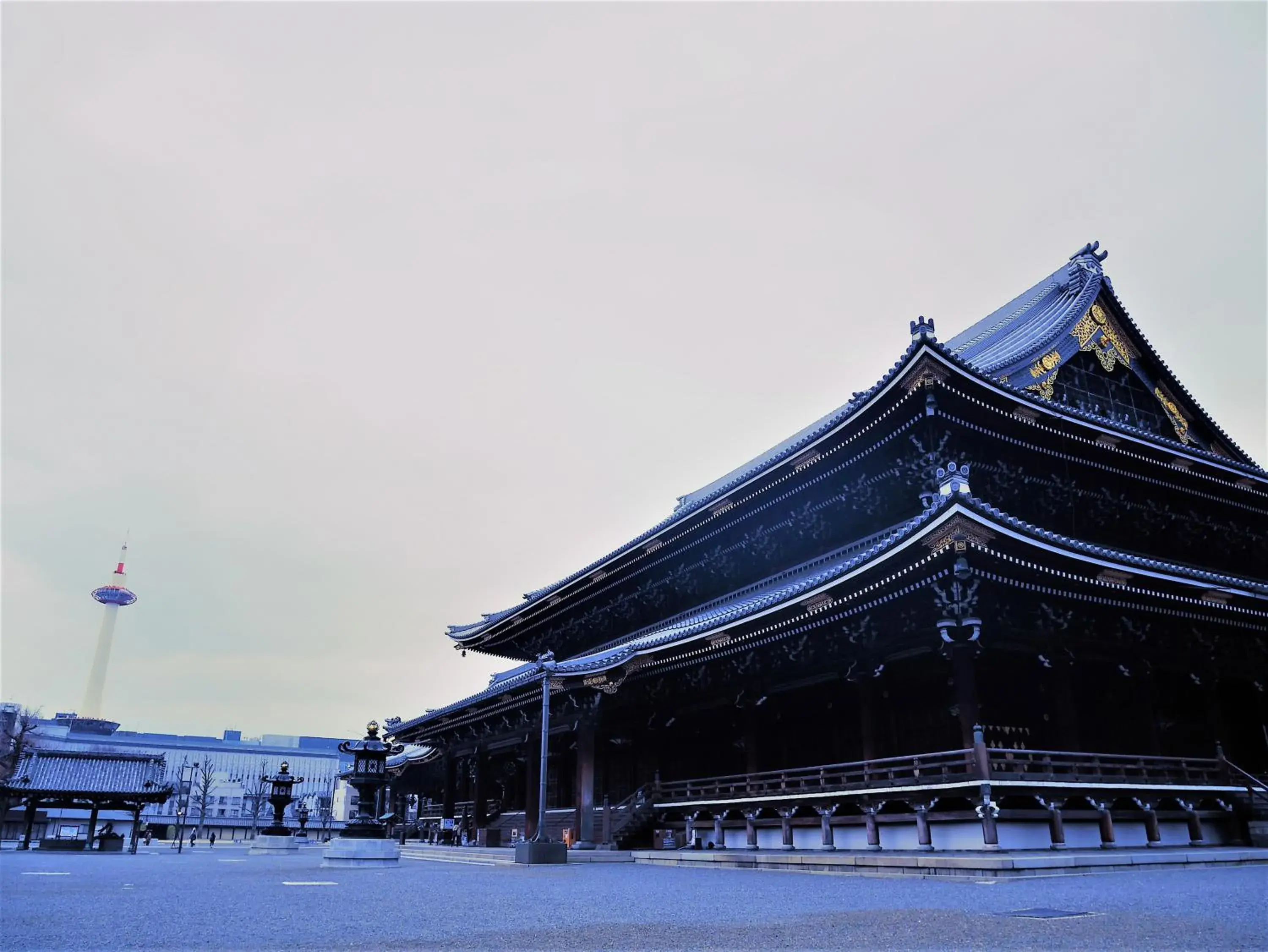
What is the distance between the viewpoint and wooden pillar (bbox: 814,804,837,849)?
1819 centimetres

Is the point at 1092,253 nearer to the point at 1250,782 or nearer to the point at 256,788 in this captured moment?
the point at 1250,782

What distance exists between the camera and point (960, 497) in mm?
14367

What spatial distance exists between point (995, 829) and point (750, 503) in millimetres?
11226

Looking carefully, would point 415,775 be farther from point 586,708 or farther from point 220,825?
point 220,825

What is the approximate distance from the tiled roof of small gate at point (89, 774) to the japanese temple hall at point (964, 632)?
80.9 feet

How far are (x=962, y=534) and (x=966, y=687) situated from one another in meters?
3.48

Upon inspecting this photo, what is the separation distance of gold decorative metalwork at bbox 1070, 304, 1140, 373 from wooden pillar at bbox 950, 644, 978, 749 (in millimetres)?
11893

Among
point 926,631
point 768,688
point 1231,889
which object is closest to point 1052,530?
point 926,631

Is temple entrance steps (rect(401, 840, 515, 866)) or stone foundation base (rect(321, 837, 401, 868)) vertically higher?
stone foundation base (rect(321, 837, 401, 868))

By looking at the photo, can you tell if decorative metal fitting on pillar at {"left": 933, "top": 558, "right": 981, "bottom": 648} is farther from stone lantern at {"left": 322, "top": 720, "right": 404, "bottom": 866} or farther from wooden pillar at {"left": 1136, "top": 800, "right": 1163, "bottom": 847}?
stone lantern at {"left": 322, "top": 720, "right": 404, "bottom": 866}

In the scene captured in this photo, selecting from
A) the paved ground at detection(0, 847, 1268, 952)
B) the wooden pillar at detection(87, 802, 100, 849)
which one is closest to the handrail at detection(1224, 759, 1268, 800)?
the paved ground at detection(0, 847, 1268, 952)

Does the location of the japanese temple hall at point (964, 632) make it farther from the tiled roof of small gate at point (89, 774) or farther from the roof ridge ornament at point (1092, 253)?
the tiled roof of small gate at point (89, 774)

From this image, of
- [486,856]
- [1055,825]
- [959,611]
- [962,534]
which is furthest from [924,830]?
[486,856]

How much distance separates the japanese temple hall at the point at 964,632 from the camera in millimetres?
16344
